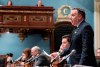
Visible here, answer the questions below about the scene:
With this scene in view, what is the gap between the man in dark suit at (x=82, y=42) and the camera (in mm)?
3365

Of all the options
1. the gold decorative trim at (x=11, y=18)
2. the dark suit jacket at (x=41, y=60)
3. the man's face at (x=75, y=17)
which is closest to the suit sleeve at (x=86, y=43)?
the man's face at (x=75, y=17)

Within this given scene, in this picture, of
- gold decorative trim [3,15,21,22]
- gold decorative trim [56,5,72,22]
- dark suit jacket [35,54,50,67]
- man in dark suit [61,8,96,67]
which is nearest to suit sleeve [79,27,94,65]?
man in dark suit [61,8,96,67]

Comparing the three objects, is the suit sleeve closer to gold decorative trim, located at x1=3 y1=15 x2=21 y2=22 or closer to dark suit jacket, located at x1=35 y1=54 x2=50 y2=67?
dark suit jacket, located at x1=35 y1=54 x2=50 y2=67

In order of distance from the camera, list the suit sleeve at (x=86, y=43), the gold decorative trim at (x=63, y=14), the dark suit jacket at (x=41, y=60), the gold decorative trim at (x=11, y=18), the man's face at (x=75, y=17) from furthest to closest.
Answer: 1. the gold decorative trim at (x=63, y=14)
2. the gold decorative trim at (x=11, y=18)
3. the dark suit jacket at (x=41, y=60)
4. the man's face at (x=75, y=17)
5. the suit sleeve at (x=86, y=43)

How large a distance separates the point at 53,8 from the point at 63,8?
100 cm

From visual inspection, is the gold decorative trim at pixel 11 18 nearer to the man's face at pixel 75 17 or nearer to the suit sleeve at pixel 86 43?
the man's face at pixel 75 17

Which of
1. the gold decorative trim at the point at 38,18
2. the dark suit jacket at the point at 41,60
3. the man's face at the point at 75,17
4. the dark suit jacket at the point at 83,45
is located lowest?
the dark suit jacket at the point at 41,60

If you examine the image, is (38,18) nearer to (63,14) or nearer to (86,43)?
(63,14)

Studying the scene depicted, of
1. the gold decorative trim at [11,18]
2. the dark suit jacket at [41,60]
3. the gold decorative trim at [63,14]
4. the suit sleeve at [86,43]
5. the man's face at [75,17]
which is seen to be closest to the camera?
the suit sleeve at [86,43]

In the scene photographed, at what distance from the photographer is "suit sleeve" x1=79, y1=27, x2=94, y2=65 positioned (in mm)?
3344


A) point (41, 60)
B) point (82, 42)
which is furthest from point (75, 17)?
point (41, 60)

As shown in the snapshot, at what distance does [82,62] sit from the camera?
131 inches

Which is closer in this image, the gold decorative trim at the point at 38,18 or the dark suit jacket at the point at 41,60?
the dark suit jacket at the point at 41,60

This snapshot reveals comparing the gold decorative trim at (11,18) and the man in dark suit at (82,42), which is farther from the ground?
the man in dark suit at (82,42)
